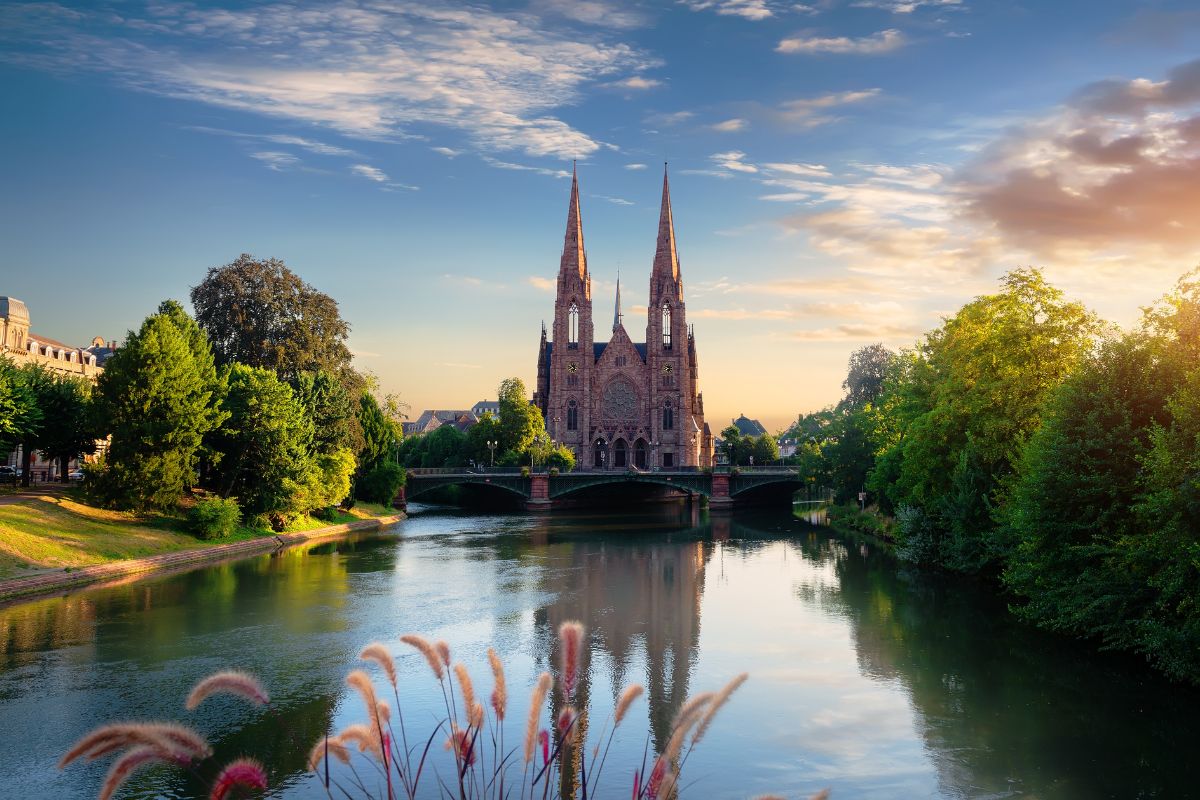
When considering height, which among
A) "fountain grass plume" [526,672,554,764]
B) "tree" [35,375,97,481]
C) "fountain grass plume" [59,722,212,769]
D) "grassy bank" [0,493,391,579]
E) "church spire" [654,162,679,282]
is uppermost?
"church spire" [654,162,679,282]

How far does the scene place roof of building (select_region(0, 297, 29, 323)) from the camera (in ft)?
252

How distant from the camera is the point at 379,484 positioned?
80.8 metres

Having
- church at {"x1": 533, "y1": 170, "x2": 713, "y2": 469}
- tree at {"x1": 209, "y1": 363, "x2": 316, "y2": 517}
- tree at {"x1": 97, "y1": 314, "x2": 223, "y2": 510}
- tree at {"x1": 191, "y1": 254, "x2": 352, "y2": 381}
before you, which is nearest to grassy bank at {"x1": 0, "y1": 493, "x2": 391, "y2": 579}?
tree at {"x1": 97, "y1": 314, "x2": 223, "y2": 510}

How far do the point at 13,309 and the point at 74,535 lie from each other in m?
42.7

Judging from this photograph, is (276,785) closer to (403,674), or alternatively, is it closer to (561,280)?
(403,674)

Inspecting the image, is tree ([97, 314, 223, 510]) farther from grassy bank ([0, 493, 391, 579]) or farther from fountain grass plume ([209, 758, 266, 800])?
fountain grass plume ([209, 758, 266, 800])

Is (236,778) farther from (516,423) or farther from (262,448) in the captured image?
(516,423)

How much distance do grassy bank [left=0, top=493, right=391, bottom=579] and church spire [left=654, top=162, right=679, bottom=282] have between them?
88598mm

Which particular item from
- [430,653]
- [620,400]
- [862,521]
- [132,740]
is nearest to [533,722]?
[430,653]

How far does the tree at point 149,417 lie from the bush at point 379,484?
28.7 meters

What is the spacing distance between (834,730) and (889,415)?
45.5 m

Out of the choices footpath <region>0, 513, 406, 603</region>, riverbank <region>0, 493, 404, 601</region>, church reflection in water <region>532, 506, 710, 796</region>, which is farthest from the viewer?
riverbank <region>0, 493, 404, 601</region>

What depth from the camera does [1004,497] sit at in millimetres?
36062

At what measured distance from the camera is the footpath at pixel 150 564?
3747 cm
